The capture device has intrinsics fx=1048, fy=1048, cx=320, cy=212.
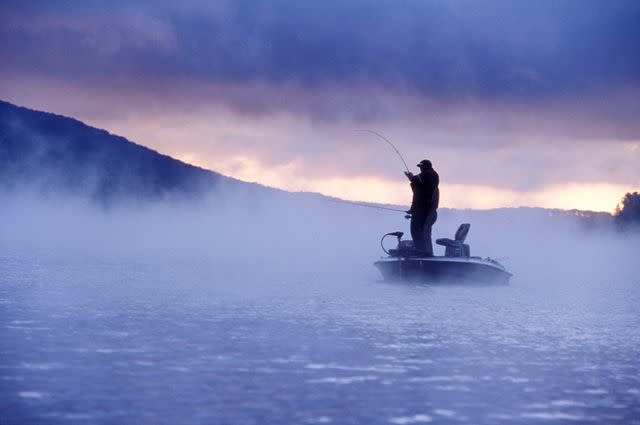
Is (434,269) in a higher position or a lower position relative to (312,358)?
higher

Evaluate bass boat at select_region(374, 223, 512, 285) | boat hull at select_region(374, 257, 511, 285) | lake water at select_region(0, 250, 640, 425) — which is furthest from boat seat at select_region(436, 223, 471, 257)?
lake water at select_region(0, 250, 640, 425)

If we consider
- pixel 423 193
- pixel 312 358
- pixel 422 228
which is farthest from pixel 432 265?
pixel 312 358

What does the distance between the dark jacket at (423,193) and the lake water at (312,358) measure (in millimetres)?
2440

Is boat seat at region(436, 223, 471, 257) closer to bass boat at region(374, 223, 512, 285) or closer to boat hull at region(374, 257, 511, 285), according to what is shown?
bass boat at region(374, 223, 512, 285)

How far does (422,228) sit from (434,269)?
122cm

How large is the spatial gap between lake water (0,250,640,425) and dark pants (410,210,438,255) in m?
1.60

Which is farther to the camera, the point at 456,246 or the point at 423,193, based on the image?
the point at 456,246

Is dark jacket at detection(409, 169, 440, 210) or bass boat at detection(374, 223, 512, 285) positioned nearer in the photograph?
dark jacket at detection(409, 169, 440, 210)

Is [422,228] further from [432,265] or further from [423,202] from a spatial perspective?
[432,265]

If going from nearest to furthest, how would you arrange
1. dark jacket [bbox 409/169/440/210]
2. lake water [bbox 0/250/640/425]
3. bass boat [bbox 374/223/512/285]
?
1. lake water [bbox 0/250/640/425]
2. dark jacket [bbox 409/169/440/210]
3. bass boat [bbox 374/223/512/285]

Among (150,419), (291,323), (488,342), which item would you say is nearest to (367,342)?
(488,342)

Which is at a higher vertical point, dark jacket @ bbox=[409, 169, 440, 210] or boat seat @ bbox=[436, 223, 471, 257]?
dark jacket @ bbox=[409, 169, 440, 210]

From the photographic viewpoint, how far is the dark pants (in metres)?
29.8

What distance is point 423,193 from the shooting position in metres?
29.6
